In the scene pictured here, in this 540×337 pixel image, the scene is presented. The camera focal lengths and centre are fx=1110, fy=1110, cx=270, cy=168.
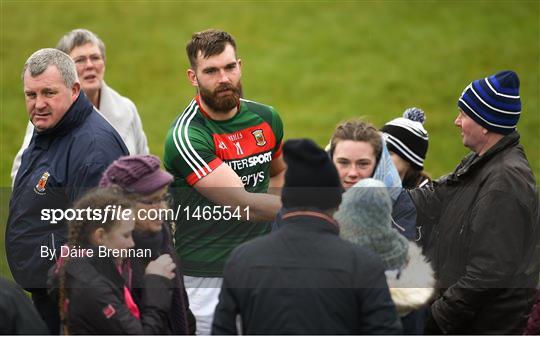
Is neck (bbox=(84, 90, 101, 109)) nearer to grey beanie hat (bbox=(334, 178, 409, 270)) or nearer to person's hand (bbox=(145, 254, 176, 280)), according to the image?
person's hand (bbox=(145, 254, 176, 280))

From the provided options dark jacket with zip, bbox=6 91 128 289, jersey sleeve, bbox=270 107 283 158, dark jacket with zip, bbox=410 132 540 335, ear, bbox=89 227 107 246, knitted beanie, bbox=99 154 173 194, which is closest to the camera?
ear, bbox=89 227 107 246

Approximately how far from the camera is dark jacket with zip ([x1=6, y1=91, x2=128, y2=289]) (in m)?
5.46

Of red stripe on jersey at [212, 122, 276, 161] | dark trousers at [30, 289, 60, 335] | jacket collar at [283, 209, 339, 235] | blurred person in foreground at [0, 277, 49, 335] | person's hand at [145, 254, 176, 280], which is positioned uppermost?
red stripe on jersey at [212, 122, 276, 161]

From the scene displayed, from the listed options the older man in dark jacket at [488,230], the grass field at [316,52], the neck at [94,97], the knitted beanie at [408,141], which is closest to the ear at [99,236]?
the older man in dark jacket at [488,230]

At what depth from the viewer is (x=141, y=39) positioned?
20.0 meters

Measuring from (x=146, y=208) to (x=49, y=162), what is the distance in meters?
0.82

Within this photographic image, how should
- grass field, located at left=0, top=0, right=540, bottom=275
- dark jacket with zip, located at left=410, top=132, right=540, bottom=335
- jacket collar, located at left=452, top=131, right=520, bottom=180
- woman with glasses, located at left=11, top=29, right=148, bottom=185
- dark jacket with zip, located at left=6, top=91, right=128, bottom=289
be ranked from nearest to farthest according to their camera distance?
dark jacket with zip, located at left=410, top=132, right=540, bottom=335 < dark jacket with zip, located at left=6, top=91, right=128, bottom=289 < jacket collar, located at left=452, top=131, right=520, bottom=180 < woman with glasses, located at left=11, top=29, right=148, bottom=185 < grass field, located at left=0, top=0, right=540, bottom=275

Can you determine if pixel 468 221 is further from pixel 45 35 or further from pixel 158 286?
pixel 45 35

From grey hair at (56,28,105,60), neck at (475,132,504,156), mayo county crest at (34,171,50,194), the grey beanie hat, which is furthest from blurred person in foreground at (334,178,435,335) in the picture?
grey hair at (56,28,105,60)

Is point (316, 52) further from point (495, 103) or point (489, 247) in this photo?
point (489, 247)

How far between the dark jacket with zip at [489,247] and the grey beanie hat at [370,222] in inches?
29.7

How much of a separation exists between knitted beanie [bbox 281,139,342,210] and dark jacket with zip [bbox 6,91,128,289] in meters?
1.25

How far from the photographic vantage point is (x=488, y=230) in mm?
5352

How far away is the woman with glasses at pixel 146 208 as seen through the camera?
4.96 m
